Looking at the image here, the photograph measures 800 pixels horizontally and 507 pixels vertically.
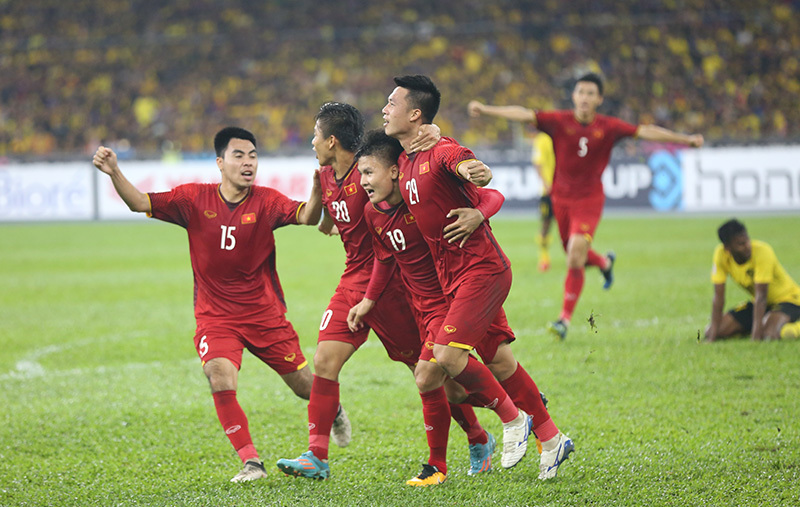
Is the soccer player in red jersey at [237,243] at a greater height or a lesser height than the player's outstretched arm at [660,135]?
lesser

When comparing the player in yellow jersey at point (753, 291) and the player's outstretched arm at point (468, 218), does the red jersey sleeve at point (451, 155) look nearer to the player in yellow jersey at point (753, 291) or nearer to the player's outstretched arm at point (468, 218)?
the player's outstretched arm at point (468, 218)

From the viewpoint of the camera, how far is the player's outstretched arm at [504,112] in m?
6.97

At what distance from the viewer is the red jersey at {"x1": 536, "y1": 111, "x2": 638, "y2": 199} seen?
8383 millimetres

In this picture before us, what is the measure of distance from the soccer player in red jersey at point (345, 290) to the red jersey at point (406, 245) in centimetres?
19

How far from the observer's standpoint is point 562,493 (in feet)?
13.6

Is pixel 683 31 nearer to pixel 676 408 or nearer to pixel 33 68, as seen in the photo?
pixel 33 68

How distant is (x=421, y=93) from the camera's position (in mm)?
4500

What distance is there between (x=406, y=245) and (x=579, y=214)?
432 cm

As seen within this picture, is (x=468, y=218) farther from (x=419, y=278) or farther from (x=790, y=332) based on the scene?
(x=790, y=332)

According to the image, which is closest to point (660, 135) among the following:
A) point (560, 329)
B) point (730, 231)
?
point (730, 231)

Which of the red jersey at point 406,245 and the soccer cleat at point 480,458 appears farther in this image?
the soccer cleat at point 480,458

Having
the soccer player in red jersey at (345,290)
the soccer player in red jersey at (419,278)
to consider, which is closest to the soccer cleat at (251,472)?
the soccer player in red jersey at (345,290)

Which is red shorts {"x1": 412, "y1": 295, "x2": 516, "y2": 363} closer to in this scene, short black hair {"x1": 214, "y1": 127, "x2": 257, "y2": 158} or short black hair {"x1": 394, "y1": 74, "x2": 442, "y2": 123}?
short black hair {"x1": 394, "y1": 74, "x2": 442, "y2": 123}

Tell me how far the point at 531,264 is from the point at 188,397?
8.75 metres
